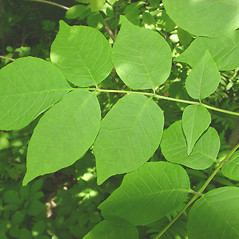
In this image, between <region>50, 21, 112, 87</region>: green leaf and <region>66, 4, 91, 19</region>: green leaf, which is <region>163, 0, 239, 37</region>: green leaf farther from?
<region>66, 4, 91, 19</region>: green leaf

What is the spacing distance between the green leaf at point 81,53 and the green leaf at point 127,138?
0.36 ft

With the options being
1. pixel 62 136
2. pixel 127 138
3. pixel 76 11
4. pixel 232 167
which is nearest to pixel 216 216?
pixel 232 167

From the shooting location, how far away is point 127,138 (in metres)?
0.53

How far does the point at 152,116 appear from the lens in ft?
1.84

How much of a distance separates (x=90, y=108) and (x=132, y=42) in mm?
184

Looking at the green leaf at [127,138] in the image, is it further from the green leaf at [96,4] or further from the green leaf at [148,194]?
the green leaf at [96,4]

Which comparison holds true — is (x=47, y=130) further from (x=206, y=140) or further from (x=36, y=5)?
(x=36, y=5)

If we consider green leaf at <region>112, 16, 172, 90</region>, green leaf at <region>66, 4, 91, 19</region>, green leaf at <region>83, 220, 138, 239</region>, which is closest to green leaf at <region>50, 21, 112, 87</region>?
green leaf at <region>112, 16, 172, 90</region>

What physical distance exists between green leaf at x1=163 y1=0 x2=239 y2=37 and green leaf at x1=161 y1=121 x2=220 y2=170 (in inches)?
9.4

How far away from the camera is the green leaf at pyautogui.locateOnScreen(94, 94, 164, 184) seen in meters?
0.52

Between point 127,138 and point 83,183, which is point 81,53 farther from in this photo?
point 83,183

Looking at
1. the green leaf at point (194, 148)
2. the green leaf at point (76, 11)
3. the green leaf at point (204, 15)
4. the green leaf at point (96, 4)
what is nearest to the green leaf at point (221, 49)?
the green leaf at point (204, 15)

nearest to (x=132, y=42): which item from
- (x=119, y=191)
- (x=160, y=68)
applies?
(x=160, y=68)

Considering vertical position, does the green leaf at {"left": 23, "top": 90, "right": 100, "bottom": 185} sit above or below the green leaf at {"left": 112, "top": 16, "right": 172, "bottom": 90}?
below
